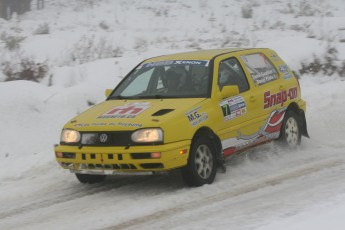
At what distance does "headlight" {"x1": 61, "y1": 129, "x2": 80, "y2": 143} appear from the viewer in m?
6.57

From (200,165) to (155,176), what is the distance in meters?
0.93

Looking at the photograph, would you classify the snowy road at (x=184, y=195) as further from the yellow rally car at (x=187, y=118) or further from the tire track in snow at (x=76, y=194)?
the yellow rally car at (x=187, y=118)

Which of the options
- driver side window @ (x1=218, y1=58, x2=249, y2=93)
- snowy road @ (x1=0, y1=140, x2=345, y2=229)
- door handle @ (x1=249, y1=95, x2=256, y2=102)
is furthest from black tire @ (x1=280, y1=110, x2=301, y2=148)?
driver side window @ (x1=218, y1=58, x2=249, y2=93)

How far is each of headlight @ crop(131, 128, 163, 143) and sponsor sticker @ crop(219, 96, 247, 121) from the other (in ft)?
3.66

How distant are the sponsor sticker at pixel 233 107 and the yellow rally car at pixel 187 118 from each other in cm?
1

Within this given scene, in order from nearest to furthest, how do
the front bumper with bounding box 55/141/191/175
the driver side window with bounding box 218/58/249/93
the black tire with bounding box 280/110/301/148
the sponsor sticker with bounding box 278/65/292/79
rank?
the front bumper with bounding box 55/141/191/175 → the driver side window with bounding box 218/58/249/93 → the black tire with bounding box 280/110/301/148 → the sponsor sticker with bounding box 278/65/292/79

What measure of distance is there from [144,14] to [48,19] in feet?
11.3

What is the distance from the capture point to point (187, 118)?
6.41 meters

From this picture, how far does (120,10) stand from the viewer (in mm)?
22031

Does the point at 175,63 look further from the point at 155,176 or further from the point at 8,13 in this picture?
the point at 8,13

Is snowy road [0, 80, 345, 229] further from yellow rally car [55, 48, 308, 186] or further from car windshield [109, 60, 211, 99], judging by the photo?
car windshield [109, 60, 211, 99]

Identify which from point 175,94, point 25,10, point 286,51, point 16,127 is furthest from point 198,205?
point 25,10

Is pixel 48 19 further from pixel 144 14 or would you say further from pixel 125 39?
pixel 125 39

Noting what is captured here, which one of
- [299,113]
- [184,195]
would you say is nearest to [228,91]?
[184,195]
